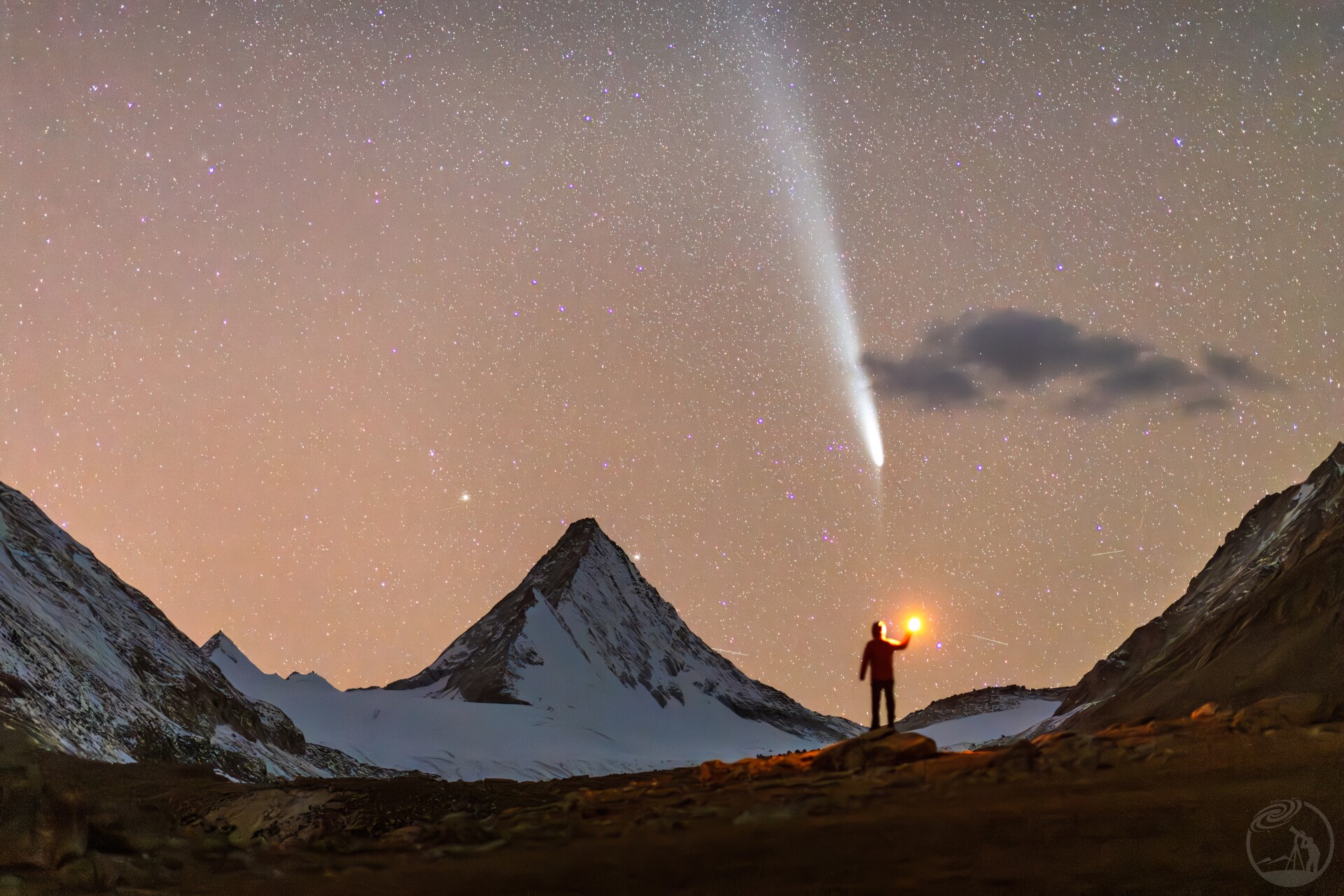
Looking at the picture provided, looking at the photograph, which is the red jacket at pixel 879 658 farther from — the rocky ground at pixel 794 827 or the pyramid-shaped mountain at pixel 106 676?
the pyramid-shaped mountain at pixel 106 676

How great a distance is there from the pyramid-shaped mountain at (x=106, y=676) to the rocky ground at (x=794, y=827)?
77.9 ft

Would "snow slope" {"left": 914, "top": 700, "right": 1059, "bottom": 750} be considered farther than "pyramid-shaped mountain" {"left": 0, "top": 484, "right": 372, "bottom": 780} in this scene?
Yes

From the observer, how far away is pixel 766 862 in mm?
11805

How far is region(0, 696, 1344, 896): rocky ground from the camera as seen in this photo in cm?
1097

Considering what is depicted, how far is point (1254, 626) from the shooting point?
55.1 m

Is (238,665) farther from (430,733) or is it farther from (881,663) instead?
(881,663)

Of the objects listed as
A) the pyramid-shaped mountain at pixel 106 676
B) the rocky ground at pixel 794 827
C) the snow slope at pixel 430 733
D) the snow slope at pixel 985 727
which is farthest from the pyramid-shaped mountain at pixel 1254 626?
the snow slope at pixel 430 733

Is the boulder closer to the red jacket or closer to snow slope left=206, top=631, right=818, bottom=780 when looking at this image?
the red jacket

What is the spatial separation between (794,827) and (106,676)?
5912cm

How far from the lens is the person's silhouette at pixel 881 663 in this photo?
19797 mm

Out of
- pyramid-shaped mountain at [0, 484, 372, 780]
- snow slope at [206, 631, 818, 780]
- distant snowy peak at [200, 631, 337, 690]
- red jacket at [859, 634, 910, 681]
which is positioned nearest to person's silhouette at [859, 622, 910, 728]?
red jacket at [859, 634, 910, 681]

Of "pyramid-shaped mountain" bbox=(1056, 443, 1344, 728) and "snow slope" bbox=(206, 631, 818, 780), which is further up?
"pyramid-shaped mountain" bbox=(1056, 443, 1344, 728)

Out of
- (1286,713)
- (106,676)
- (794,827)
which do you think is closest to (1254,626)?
(1286,713)

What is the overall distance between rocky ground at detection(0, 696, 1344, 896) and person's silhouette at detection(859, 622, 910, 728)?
66.8 inches
